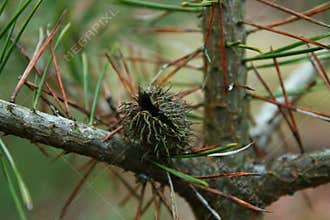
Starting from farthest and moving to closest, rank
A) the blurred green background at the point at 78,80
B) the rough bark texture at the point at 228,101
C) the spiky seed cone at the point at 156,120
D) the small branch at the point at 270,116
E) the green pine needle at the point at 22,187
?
the blurred green background at the point at 78,80, the small branch at the point at 270,116, the rough bark texture at the point at 228,101, the spiky seed cone at the point at 156,120, the green pine needle at the point at 22,187

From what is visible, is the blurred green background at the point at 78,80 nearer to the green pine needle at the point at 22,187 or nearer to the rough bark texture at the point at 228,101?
the rough bark texture at the point at 228,101

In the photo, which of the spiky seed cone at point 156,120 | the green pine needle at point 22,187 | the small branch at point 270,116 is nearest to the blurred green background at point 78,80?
the small branch at point 270,116

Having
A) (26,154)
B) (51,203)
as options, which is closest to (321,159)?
(26,154)

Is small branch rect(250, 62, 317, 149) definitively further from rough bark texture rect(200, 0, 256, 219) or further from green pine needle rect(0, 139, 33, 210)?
green pine needle rect(0, 139, 33, 210)

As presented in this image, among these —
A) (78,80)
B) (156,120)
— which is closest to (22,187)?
(156,120)

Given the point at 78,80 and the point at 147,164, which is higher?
the point at 78,80

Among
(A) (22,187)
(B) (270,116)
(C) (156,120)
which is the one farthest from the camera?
(B) (270,116)

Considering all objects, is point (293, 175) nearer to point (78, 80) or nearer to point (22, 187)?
point (22, 187)

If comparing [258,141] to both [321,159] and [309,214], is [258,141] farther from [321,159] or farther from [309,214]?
[309,214]

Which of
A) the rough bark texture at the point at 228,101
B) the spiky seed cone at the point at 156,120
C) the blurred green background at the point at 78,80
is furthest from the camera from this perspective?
the blurred green background at the point at 78,80
